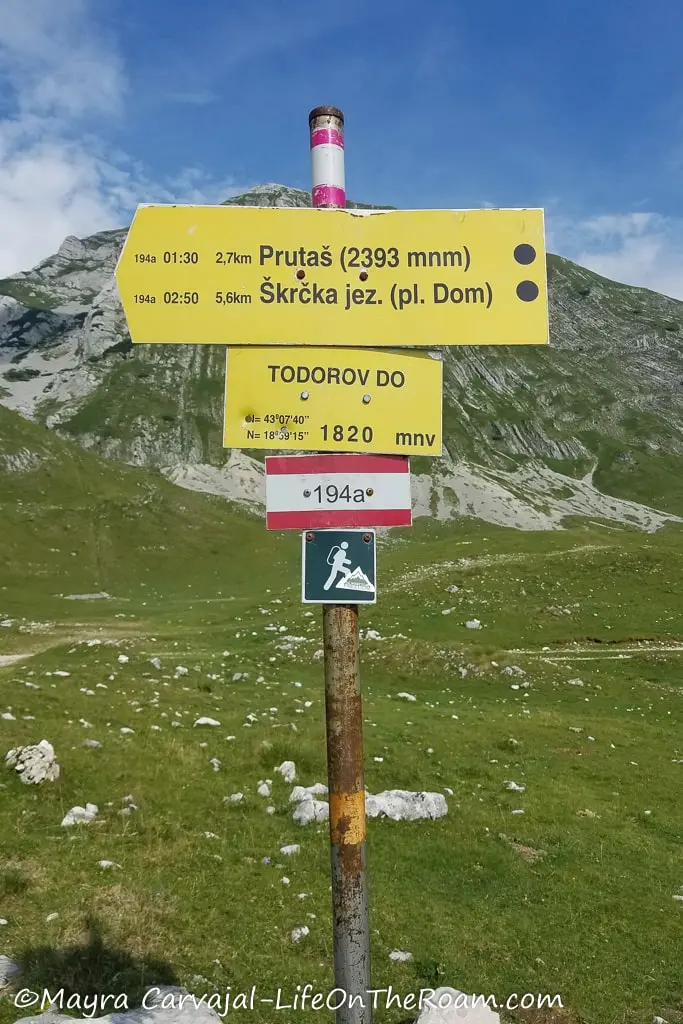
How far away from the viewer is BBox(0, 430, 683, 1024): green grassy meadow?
8172 millimetres

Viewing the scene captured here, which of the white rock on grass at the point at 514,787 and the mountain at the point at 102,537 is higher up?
the mountain at the point at 102,537

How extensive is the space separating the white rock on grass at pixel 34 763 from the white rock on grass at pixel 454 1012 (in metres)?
8.40

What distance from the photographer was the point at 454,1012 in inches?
249

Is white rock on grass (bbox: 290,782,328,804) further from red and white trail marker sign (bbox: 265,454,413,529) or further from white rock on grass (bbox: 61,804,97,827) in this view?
red and white trail marker sign (bbox: 265,454,413,529)

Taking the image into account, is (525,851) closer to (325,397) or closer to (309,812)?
(309,812)

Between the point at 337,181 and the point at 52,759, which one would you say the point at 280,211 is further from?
the point at 52,759

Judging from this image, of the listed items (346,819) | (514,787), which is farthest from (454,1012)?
(514,787)

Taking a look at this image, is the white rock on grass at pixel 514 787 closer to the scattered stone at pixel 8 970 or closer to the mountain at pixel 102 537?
the scattered stone at pixel 8 970

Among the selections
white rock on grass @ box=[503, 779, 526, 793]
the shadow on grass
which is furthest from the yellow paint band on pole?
white rock on grass @ box=[503, 779, 526, 793]

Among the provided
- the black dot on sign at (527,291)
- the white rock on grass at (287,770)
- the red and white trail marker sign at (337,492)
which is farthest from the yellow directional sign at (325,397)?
the white rock on grass at (287,770)

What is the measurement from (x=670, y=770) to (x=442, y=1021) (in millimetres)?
13987

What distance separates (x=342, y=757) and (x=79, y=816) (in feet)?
29.1

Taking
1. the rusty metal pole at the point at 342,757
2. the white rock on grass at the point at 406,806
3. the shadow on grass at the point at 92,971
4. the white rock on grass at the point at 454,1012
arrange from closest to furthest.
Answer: the rusty metal pole at the point at 342,757 < the white rock on grass at the point at 454,1012 < the shadow on grass at the point at 92,971 < the white rock on grass at the point at 406,806

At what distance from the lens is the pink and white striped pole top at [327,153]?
175 inches
